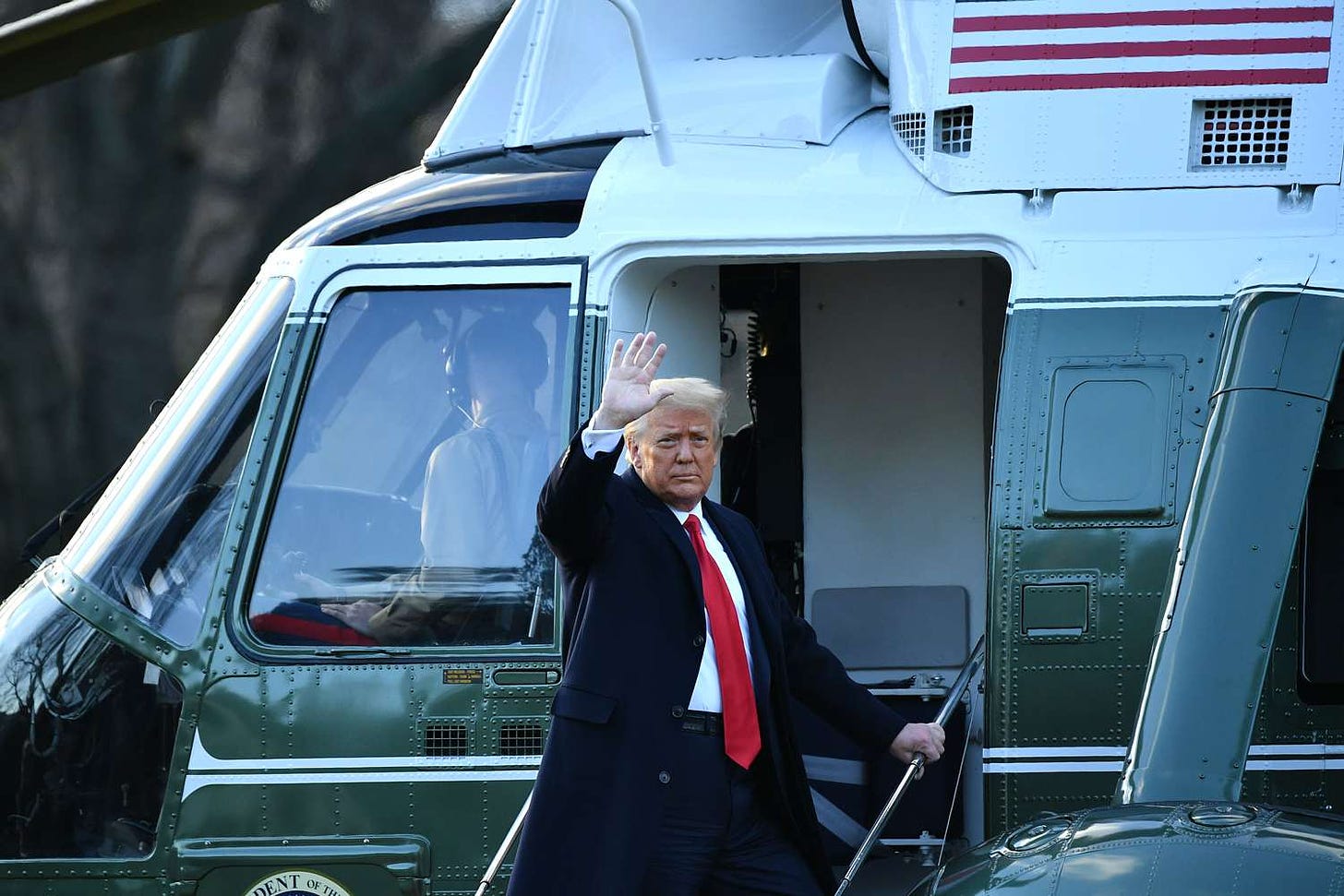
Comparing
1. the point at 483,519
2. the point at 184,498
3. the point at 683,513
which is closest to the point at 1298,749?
the point at 683,513

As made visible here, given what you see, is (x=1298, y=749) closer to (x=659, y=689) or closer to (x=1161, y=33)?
(x=659, y=689)

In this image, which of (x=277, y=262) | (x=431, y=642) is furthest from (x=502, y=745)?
(x=277, y=262)

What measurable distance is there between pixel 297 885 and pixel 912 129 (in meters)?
2.60

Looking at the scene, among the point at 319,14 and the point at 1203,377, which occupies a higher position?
the point at 319,14

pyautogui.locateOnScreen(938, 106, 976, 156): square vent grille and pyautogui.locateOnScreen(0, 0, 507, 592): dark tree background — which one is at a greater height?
pyautogui.locateOnScreen(0, 0, 507, 592): dark tree background

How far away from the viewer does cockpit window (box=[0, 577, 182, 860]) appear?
4.55m

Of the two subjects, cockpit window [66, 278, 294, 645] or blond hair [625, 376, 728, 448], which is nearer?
blond hair [625, 376, 728, 448]

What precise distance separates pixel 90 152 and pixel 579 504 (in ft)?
36.4

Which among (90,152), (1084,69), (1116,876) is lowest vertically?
(1116,876)

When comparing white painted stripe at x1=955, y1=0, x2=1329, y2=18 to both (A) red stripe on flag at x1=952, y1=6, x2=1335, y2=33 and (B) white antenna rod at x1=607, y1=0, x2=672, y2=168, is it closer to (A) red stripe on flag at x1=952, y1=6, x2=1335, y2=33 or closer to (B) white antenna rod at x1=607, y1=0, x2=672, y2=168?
(A) red stripe on flag at x1=952, y1=6, x2=1335, y2=33

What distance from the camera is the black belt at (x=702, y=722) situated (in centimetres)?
367

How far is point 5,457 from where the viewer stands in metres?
13.9

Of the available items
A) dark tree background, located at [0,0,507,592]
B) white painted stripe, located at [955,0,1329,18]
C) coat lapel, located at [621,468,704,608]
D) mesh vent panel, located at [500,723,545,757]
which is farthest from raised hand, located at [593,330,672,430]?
dark tree background, located at [0,0,507,592]

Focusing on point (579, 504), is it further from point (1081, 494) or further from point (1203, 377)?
point (1203, 377)
